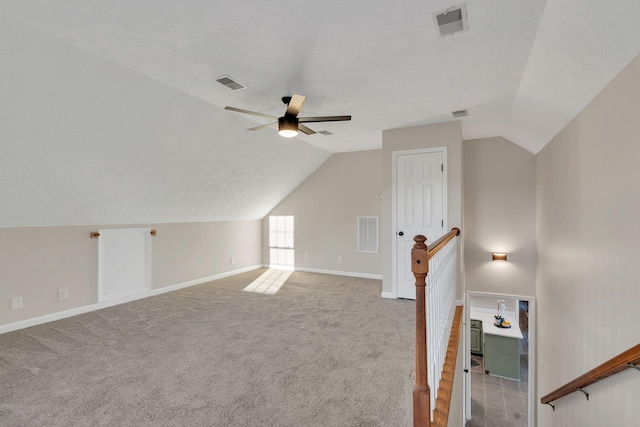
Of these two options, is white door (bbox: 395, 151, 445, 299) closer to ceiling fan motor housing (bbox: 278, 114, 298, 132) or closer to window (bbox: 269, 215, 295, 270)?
ceiling fan motor housing (bbox: 278, 114, 298, 132)

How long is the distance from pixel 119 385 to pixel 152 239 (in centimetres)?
312

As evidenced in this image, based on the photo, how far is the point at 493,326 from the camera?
24.2 ft

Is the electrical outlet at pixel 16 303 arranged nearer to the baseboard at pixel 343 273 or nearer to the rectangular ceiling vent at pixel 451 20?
the baseboard at pixel 343 273

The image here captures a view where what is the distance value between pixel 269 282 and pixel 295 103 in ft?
13.0

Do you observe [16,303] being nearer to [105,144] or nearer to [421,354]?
[105,144]

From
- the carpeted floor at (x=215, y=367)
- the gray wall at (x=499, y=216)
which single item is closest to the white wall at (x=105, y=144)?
the carpeted floor at (x=215, y=367)

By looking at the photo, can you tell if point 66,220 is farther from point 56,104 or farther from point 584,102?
point 584,102

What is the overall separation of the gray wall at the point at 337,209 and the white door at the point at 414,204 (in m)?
1.53

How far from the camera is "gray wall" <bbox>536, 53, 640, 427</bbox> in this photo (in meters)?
1.98

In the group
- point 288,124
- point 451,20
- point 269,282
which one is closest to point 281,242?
point 269,282

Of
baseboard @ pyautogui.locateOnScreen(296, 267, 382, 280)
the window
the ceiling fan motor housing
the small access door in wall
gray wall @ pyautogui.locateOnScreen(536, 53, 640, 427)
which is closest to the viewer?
gray wall @ pyautogui.locateOnScreen(536, 53, 640, 427)

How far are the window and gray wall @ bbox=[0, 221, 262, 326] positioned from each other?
1794mm

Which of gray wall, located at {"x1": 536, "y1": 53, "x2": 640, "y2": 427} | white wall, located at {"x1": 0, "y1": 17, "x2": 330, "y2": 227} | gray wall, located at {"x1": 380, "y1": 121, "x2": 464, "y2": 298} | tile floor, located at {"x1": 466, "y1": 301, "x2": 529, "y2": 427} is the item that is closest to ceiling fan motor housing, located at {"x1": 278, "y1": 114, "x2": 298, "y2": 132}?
white wall, located at {"x1": 0, "y1": 17, "x2": 330, "y2": 227}

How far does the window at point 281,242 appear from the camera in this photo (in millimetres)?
7199
